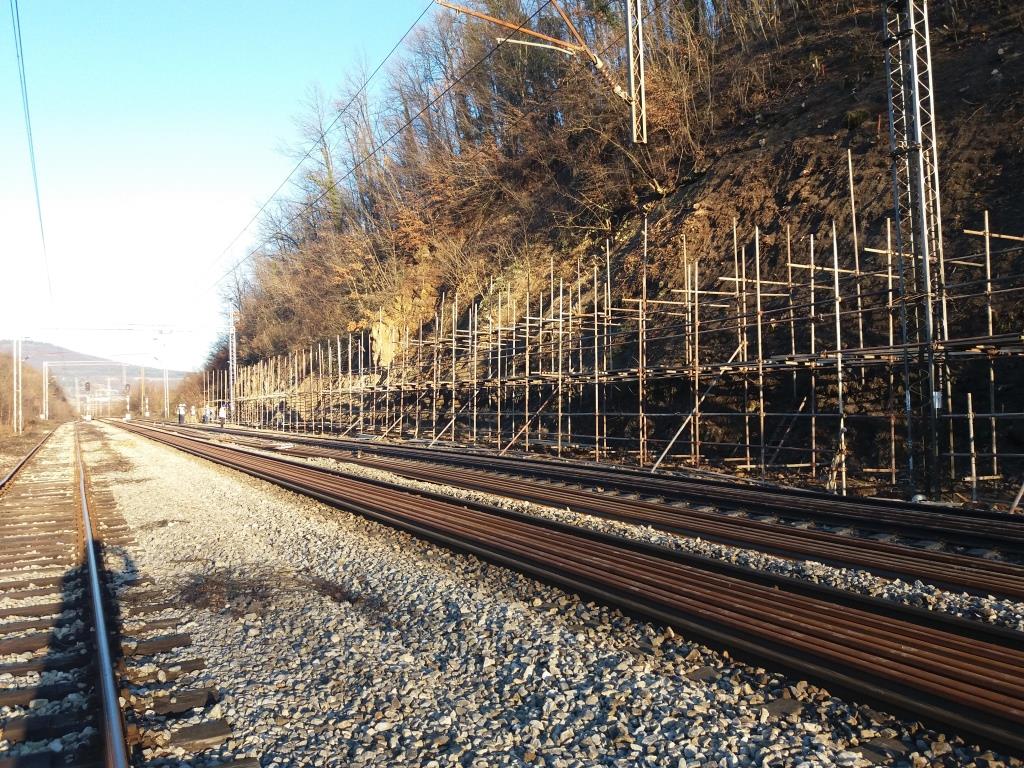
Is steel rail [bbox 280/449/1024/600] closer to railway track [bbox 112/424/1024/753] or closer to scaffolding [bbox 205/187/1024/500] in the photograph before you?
railway track [bbox 112/424/1024/753]

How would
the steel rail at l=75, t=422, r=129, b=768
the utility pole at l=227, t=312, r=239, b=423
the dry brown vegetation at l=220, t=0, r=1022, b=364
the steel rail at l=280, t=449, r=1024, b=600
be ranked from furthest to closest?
1. the utility pole at l=227, t=312, r=239, b=423
2. the dry brown vegetation at l=220, t=0, r=1022, b=364
3. the steel rail at l=280, t=449, r=1024, b=600
4. the steel rail at l=75, t=422, r=129, b=768

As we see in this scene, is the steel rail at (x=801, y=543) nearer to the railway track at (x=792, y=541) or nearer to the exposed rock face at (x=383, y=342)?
the railway track at (x=792, y=541)

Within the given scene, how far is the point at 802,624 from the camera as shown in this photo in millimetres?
5191

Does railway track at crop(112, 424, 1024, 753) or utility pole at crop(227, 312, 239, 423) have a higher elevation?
utility pole at crop(227, 312, 239, 423)

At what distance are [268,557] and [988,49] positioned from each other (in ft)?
79.2

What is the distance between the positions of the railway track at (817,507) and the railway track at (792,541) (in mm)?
538

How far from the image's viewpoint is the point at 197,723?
4.18m

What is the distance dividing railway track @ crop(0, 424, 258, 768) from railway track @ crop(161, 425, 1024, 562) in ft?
24.0

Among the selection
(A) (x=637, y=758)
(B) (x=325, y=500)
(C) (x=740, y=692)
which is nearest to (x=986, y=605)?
(C) (x=740, y=692)

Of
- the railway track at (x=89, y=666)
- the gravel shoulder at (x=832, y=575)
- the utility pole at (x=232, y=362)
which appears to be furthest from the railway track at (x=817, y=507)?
the utility pole at (x=232, y=362)

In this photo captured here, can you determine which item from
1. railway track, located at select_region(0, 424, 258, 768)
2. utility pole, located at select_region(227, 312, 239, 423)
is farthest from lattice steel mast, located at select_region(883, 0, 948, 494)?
utility pole, located at select_region(227, 312, 239, 423)

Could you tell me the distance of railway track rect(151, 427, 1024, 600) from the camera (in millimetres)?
6539

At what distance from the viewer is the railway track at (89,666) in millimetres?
3916

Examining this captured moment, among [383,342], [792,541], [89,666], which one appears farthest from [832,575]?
[383,342]
